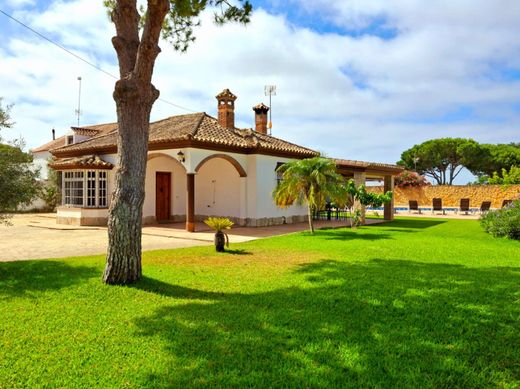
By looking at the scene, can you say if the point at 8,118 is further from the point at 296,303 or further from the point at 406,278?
the point at 406,278

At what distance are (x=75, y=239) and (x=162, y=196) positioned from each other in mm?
6992

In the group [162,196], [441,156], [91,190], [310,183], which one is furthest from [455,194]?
[91,190]

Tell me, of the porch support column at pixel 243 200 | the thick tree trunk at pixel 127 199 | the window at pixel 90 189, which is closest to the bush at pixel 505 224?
the porch support column at pixel 243 200

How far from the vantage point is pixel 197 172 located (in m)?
17.7

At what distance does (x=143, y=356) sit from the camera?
3994 mm

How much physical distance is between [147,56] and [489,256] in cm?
972

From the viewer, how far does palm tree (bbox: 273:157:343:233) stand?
47.6ft

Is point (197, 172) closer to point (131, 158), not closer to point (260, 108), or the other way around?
point (260, 108)

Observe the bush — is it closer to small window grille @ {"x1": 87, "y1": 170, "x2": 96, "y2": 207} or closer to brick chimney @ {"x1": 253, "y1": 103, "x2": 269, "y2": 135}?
brick chimney @ {"x1": 253, "y1": 103, "x2": 269, "y2": 135}

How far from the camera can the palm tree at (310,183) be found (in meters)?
14.5

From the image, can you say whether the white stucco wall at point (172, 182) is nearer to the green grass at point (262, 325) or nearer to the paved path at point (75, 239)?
the paved path at point (75, 239)

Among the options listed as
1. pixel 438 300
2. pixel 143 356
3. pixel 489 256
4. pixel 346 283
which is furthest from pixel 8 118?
pixel 489 256

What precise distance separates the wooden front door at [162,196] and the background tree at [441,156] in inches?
1477

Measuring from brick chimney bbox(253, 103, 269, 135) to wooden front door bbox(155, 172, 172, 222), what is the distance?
6.09 m
